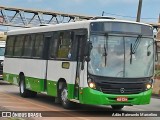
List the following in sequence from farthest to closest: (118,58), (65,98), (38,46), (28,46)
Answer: (28,46), (38,46), (65,98), (118,58)

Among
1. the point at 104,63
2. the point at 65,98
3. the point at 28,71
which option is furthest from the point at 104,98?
the point at 28,71

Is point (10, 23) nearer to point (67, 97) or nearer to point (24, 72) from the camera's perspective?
point (24, 72)

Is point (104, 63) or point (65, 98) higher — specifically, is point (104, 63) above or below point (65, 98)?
above

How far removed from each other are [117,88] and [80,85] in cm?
113

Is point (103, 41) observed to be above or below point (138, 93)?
above

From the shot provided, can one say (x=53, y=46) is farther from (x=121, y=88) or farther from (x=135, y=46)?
(x=121, y=88)

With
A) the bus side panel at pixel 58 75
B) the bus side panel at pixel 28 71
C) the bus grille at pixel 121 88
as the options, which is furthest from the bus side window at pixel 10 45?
the bus grille at pixel 121 88

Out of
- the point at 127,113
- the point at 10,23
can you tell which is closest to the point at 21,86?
the point at 127,113

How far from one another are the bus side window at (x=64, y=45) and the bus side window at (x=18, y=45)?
4.93 meters

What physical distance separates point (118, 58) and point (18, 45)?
8.34 m

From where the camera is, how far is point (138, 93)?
1520cm

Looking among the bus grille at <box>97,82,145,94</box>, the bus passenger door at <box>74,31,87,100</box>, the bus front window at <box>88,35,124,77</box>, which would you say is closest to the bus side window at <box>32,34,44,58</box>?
the bus passenger door at <box>74,31,87,100</box>

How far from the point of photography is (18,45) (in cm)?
2248

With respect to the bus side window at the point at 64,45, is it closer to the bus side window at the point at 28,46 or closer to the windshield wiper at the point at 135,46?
the windshield wiper at the point at 135,46
